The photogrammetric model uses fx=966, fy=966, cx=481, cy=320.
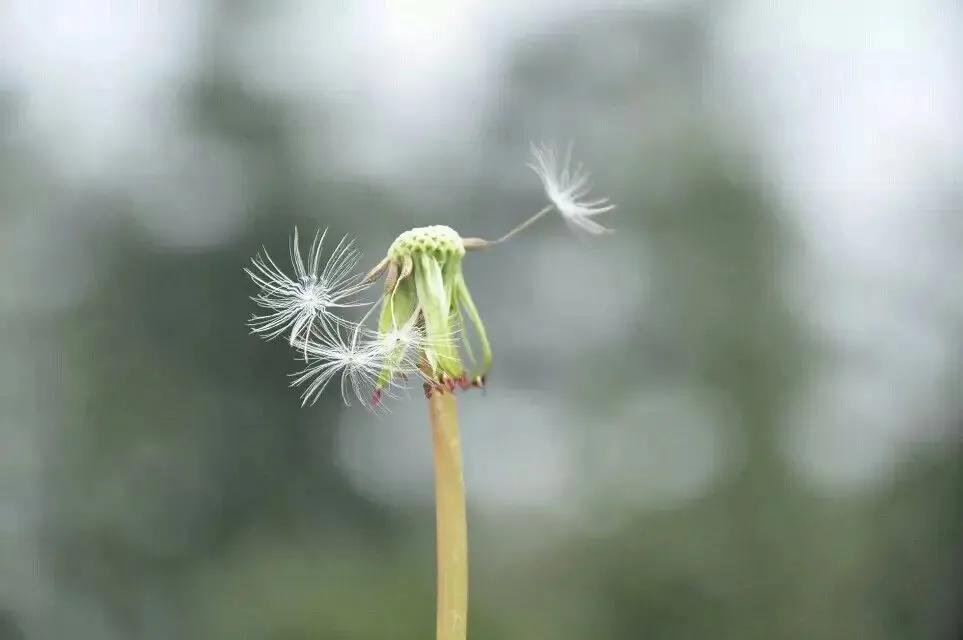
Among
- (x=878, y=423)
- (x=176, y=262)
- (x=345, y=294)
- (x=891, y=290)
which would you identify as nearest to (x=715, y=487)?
(x=878, y=423)

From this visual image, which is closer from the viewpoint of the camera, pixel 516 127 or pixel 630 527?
pixel 630 527

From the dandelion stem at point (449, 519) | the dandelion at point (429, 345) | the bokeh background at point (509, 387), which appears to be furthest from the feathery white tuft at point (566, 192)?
the bokeh background at point (509, 387)

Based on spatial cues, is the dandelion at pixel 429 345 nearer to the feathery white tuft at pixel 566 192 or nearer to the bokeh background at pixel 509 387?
the feathery white tuft at pixel 566 192

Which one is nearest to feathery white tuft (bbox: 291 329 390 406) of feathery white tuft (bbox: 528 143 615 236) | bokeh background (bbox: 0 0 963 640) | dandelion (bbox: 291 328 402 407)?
dandelion (bbox: 291 328 402 407)

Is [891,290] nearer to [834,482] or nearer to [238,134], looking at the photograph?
[834,482]

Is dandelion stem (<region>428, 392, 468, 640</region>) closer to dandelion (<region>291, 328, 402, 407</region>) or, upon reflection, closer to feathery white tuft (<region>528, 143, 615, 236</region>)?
dandelion (<region>291, 328, 402, 407</region>)

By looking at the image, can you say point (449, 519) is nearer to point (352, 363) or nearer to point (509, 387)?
point (352, 363)
